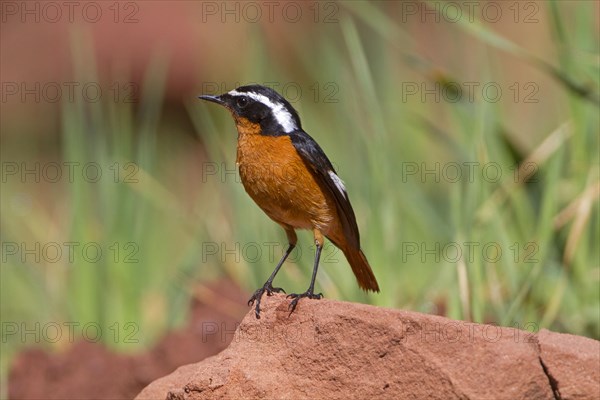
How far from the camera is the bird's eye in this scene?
5.43 metres

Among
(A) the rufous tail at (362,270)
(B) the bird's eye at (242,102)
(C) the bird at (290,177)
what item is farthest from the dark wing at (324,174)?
(B) the bird's eye at (242,102)

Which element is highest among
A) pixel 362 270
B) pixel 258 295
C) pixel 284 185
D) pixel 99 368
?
pixel 284 185

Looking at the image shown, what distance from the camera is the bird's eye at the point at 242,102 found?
214 inches

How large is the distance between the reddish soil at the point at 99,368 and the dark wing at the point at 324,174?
1.43 m

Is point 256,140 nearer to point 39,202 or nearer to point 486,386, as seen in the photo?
point 486,386

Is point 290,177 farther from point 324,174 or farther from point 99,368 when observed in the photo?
point 99,368

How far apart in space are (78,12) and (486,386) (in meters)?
14.6

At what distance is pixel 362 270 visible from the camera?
5.44 m

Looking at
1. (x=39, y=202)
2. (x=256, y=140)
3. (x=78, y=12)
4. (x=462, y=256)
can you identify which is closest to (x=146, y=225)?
(x=256, y=140)

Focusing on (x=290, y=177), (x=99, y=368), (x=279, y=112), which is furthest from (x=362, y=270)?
Answer: (x=99, y=368)

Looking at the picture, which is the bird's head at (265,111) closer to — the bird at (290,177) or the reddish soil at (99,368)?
the bird at (290,177)

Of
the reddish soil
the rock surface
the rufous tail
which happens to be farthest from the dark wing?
the reddish soil

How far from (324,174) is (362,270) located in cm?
59

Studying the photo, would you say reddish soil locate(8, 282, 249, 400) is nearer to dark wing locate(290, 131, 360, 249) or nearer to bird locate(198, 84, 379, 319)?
bird locate(198, 84, 379, 319)
